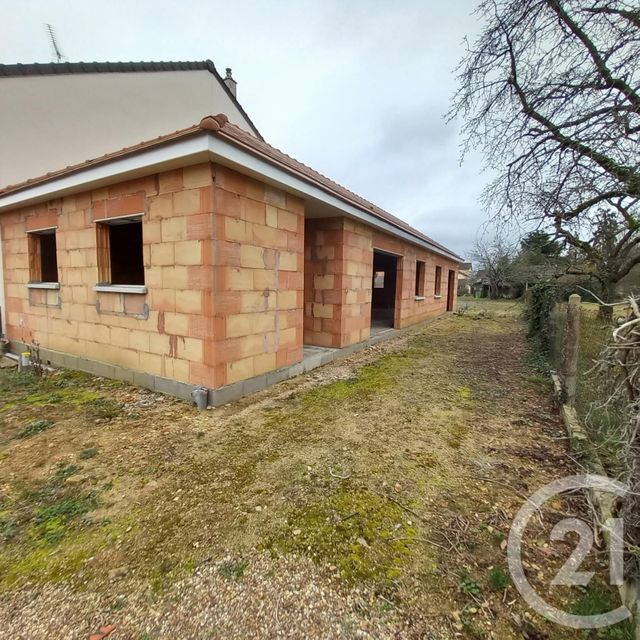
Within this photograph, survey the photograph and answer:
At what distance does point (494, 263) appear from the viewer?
36.2 meters

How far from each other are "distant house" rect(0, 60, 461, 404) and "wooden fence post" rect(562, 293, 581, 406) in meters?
3.93

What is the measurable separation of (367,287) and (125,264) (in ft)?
19.7

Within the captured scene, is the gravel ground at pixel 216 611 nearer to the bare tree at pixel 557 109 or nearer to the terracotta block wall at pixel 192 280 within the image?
the terracotta block wall at pixel 192 280

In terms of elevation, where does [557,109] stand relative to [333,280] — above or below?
above

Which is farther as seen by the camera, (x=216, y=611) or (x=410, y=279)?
(x=410, y=279)

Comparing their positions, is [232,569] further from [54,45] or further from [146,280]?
[54,45]

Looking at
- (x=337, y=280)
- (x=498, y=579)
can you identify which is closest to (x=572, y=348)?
(x=498, y=579)

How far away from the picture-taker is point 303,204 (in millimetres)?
5586

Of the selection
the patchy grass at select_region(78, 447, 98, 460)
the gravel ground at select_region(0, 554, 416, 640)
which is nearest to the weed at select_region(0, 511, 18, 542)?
the gravel ground at select_region(0, 554, 416, 640)

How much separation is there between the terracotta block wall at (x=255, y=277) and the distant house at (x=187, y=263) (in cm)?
2

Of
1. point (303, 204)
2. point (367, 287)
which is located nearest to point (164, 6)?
point (303, 204)

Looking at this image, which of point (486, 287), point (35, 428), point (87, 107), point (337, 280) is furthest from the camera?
point (486, 287)

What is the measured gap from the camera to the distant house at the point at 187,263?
161 inches

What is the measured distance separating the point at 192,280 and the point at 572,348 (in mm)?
4947
